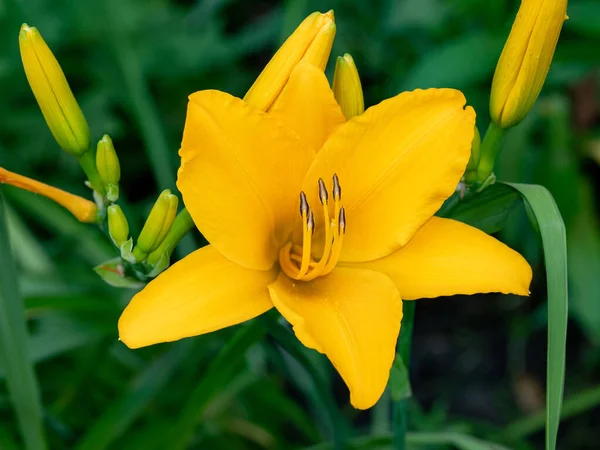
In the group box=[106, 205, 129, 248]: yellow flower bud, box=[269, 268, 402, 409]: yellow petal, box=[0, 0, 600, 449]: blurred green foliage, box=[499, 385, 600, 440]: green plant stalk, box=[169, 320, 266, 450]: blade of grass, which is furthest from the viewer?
box=[499, 385, 600, 440]: green plant stalk

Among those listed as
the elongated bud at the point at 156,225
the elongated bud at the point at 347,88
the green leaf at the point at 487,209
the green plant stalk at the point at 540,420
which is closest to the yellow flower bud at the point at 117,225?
the elongated bud at the point at 156,225

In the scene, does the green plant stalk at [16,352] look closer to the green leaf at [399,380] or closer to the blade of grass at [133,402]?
the blade of grass at [133,402]

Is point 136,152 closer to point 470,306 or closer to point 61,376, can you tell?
point 61,376

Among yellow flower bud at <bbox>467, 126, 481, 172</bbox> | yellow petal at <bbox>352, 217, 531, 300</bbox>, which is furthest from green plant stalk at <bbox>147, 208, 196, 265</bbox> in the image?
yellow flower bud at <bbox>467, 126, 481, 172</bbox>

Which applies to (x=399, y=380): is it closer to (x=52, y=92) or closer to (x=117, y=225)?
(x=117, y=225)

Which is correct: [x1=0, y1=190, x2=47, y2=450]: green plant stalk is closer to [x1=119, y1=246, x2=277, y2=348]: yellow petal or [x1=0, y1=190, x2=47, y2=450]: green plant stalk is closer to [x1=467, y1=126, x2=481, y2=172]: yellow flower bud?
[x1=119, y1=246, x2=277, y2=348]: yellow petal

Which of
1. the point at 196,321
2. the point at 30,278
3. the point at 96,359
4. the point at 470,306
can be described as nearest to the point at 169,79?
the point at 30,278
